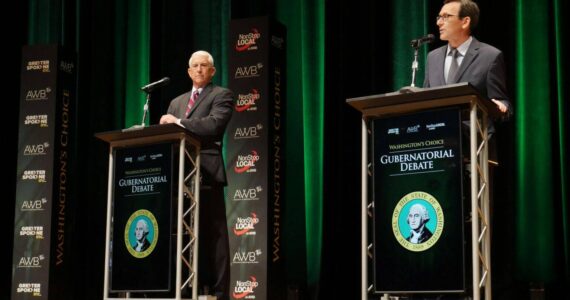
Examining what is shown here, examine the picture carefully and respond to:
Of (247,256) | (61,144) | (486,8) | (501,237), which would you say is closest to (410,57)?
(486,8)

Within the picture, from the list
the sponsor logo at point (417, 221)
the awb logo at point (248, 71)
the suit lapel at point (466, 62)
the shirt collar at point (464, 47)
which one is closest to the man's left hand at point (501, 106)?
the suit lapel at point (466, 62)

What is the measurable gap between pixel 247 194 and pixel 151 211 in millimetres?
1848

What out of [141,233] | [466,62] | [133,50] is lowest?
[141,233]

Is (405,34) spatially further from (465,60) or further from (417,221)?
(417,221)

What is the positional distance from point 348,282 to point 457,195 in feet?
10.4

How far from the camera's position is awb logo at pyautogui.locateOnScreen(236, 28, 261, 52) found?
6137 mm

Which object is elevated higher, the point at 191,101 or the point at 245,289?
the point at 191,101

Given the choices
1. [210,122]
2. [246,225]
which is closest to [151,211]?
[210,122]

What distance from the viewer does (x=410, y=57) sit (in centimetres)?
611

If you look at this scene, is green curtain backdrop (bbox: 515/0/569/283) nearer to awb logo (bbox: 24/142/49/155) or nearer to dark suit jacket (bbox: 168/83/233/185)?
dark suit jacket (bbox: 168/83/233/185)

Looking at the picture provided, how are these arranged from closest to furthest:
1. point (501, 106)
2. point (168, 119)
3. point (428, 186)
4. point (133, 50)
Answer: point (428, 186) < point (501, 106) < point (168, 119) < point (133, 50)

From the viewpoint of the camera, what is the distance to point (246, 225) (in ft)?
19.7

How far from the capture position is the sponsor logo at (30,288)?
650cm

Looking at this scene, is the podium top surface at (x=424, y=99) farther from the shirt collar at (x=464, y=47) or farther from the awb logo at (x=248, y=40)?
the awb logo at (x=248, y=40)
